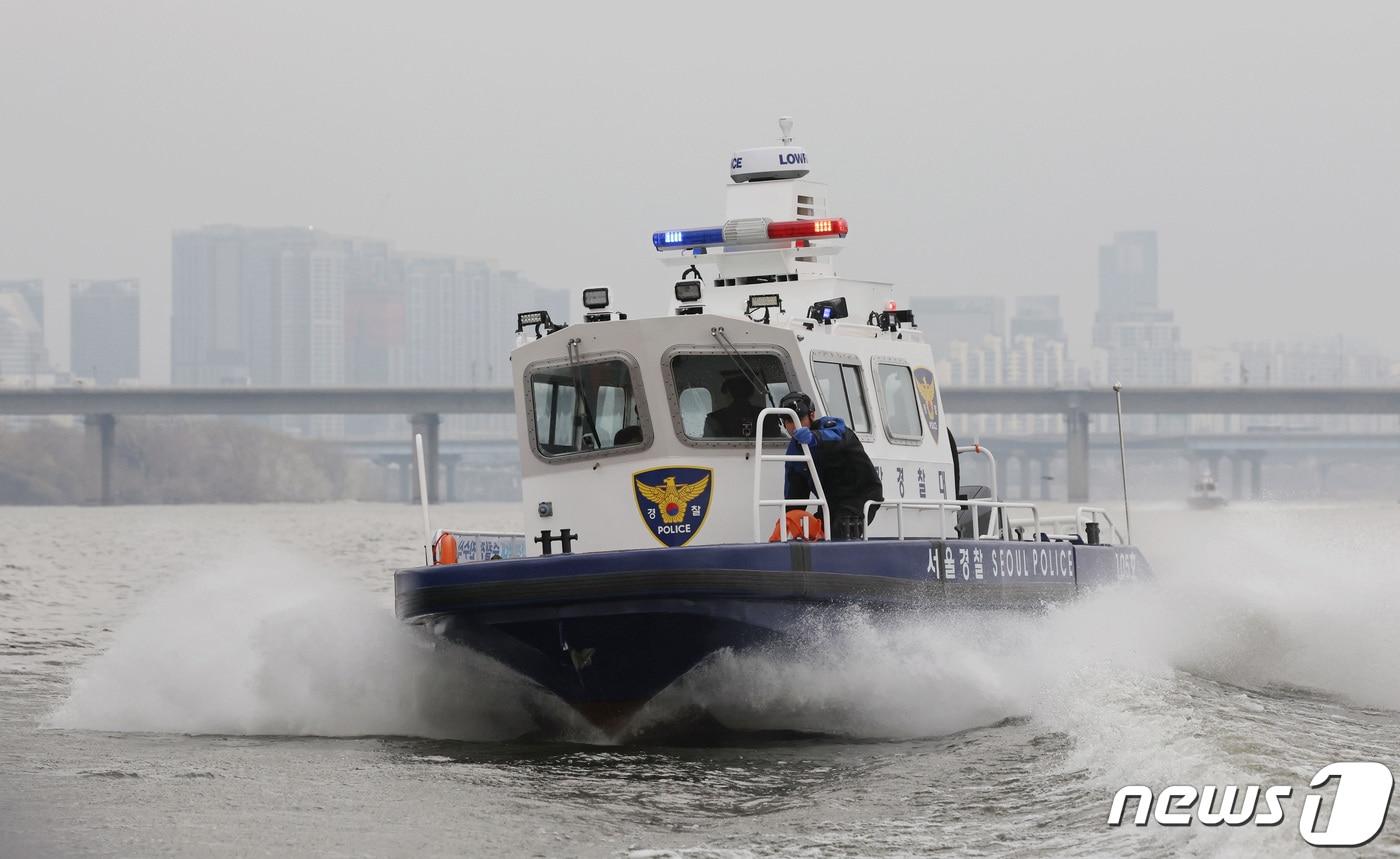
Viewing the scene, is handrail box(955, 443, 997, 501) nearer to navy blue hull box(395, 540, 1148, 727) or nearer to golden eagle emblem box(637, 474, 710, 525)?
navy blue hull box(395, 540, 1148, 727)

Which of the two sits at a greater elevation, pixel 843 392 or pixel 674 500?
pixel 843 392

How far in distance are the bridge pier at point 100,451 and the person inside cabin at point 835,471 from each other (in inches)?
3178

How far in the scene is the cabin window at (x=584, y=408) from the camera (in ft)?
44.2

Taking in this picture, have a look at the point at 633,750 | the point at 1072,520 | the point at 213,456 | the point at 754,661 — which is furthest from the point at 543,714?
the point at 213,456

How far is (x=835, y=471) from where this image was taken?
12.8 m

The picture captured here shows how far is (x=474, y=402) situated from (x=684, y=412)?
66.8 meters

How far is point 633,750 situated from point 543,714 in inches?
38.6

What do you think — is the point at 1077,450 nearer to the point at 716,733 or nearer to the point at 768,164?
the point at 768,164

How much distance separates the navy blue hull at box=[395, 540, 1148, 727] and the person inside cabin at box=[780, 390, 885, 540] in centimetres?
37

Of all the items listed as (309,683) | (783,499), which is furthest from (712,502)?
(309,683)

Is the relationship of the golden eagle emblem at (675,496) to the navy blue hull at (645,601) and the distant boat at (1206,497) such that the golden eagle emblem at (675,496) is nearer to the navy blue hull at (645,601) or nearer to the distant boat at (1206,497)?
the navy blue hull at (645,601)

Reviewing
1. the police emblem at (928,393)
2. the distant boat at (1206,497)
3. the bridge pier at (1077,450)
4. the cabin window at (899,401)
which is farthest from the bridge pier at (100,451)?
the cabin window at (899,401)

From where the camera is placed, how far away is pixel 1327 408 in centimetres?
8500

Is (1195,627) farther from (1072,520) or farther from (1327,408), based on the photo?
(1327,408)
